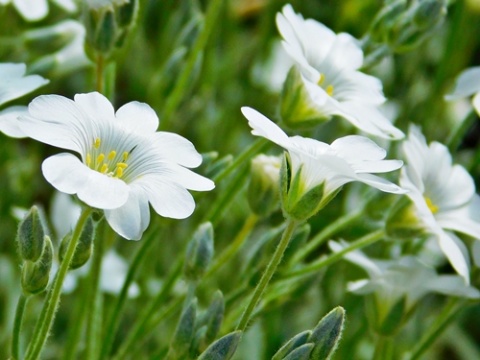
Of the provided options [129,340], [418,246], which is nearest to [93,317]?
[129,340]

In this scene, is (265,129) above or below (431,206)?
above

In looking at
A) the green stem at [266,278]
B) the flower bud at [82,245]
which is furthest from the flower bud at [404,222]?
the flower bud at [82,245]

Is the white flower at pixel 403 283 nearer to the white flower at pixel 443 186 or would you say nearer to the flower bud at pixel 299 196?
the white flower at pixel 443 186

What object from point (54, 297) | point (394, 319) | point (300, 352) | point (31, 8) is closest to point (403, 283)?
point (394, 319)

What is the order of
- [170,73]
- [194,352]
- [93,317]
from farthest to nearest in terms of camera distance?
[170,73] → [93,317] → [194,352]

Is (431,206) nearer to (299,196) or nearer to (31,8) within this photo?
(299,196)

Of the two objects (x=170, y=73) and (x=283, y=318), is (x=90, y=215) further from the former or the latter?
(x=283, y=318)
